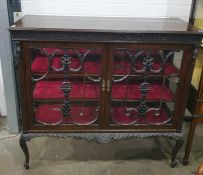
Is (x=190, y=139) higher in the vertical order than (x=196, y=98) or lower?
lower

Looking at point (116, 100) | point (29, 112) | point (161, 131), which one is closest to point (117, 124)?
point (116, 100)

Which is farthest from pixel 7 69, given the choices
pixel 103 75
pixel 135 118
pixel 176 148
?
pixel 176 148

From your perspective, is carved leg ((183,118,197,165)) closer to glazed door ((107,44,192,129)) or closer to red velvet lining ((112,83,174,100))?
glazed door ((107,44,192,129))

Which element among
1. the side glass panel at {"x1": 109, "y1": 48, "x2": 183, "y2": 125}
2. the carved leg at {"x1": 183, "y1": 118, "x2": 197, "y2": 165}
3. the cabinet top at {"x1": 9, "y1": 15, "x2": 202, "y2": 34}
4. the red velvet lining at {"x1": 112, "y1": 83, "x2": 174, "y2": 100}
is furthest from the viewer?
the carved leg at {"x1": 183, "y1": 118, "x2": 197, "y2": 165}

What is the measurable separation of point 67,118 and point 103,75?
0.36m

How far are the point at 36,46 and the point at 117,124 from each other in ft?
2.15

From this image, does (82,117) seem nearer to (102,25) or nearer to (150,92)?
(150,92)

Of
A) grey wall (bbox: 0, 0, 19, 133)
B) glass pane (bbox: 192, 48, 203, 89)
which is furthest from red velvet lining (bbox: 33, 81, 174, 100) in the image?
grey wall (bbox: 0, 0, 19, 133)

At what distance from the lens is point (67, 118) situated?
5.44 ft

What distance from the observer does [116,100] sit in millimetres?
1623

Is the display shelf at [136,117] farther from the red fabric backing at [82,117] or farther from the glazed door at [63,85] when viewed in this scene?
the glazed door at [63,85]

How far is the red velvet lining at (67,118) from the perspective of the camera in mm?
1657

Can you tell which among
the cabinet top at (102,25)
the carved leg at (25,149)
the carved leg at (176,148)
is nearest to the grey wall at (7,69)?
the cabinet top at (102,25)

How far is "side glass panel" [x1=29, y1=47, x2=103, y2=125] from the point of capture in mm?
1486
